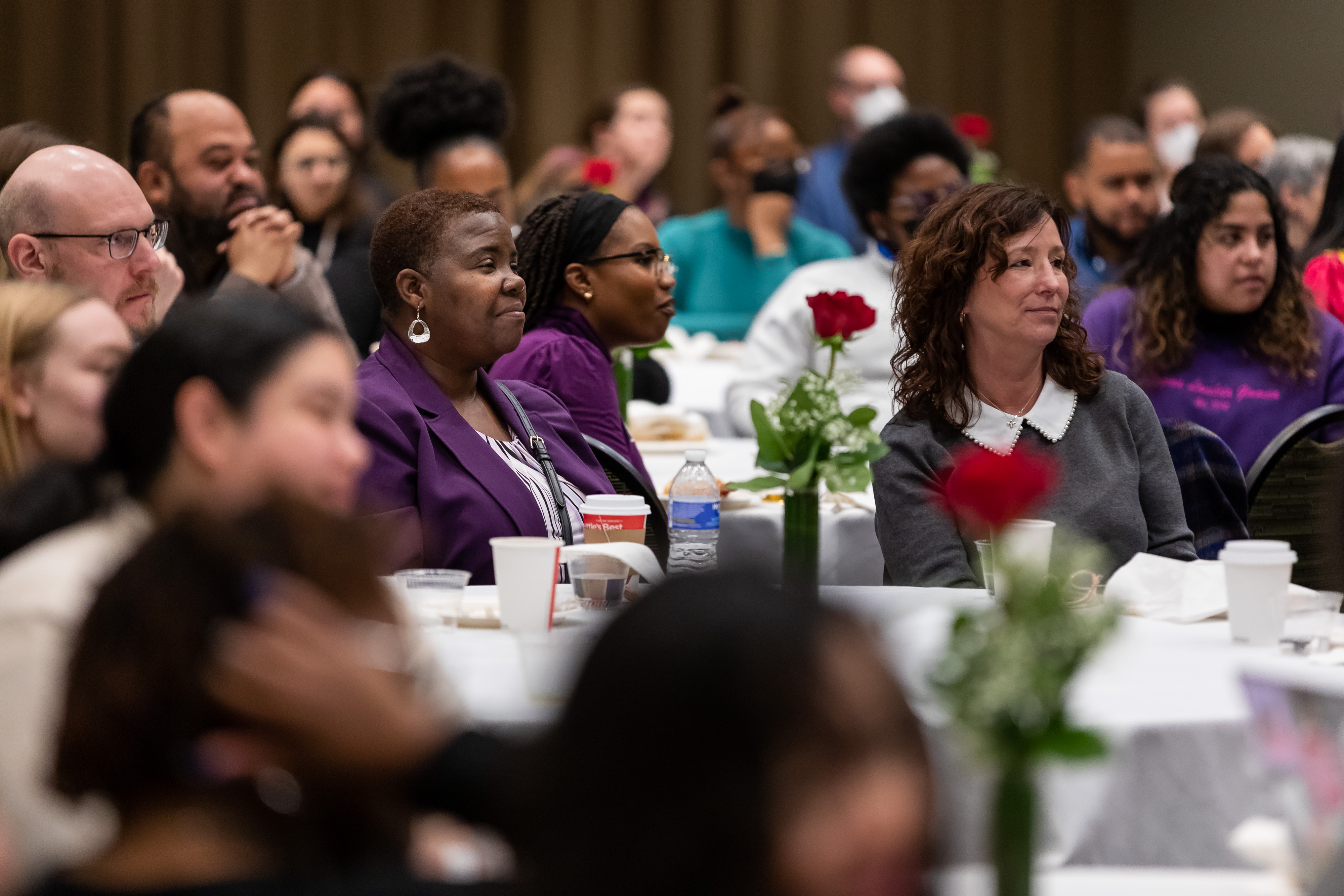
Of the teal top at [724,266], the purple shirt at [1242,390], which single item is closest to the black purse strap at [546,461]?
the purple shirt at [1242,390]

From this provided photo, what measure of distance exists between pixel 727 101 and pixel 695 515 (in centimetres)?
627

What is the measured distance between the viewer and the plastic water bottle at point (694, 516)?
274 cm

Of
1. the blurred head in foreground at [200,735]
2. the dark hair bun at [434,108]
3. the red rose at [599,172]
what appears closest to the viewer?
the blurred head in foreground at [200,735]

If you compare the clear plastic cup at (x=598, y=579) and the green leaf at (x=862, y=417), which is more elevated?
the green leaf at (x=862, y=417)

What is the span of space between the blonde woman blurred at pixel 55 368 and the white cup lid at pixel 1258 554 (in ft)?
4.44

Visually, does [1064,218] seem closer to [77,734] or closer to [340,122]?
[77,734]

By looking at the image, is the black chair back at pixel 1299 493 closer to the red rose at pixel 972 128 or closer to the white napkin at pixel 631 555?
the white napkin at pixel 631 555

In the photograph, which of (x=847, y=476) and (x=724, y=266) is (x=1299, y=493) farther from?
(x=724, y=266)

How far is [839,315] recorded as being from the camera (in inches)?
91.2

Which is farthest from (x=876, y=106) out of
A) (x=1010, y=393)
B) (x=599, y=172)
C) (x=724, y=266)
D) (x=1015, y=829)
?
(x=1015, y=829)

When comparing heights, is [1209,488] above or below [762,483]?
below

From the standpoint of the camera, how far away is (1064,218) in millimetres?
2682

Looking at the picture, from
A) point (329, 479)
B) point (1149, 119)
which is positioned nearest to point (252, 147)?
point (329, 479)

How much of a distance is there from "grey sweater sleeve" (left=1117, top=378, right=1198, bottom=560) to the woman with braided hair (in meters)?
1.09
